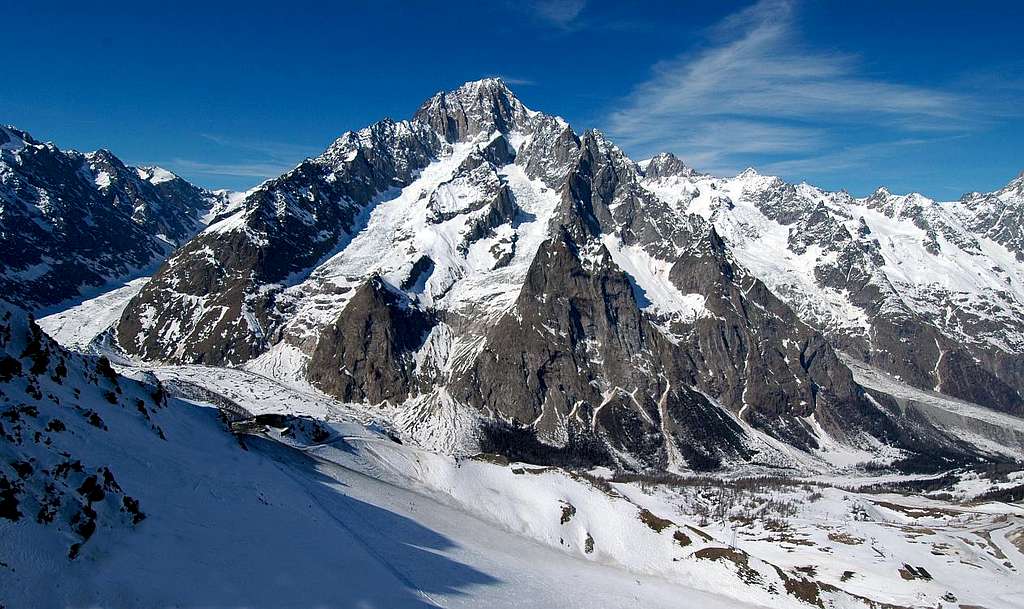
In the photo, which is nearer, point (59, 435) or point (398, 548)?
point (59, 435)

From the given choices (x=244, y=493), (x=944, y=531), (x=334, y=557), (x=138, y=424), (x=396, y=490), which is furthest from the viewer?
(x=944, y=531)

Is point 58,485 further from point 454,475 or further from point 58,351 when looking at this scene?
point 454,475

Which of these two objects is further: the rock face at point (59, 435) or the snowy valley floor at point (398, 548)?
the snowy valley floor at point (398, 548)

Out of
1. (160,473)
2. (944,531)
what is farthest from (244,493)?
(944,531)

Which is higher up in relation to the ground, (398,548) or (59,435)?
(59,435)

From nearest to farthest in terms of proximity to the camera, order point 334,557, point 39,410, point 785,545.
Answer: point 39,410 < point 334,557 < point 785,545

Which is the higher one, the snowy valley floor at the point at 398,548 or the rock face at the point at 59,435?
the rock face at the point at 59,435

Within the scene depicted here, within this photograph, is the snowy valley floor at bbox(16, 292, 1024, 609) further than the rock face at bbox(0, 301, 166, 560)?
Yes

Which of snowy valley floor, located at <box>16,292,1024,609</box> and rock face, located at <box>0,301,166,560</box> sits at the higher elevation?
rock face, located at <box>0,301,166,560</box>

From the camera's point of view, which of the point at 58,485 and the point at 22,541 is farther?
the point at 58,485

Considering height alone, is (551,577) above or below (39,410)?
below

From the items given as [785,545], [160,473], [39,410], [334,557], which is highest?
[39,410]
